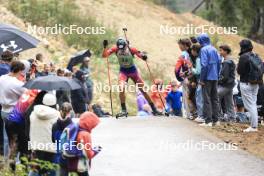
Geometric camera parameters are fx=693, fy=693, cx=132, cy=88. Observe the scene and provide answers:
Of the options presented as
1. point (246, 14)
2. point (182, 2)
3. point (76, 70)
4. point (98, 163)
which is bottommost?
point (98, 163)

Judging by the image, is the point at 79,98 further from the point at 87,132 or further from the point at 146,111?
the point at 87,132

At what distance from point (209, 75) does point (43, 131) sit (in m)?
5.69

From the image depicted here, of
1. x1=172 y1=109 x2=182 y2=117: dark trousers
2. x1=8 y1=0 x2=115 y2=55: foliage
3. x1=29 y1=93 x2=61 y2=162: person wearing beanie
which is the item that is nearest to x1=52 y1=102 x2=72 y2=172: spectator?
x1=29 y1=93 x2=61 y2=162: person wearing beanie

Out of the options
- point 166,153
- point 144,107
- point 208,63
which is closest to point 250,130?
point 208,63

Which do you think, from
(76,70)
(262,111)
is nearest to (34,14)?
(76,70)

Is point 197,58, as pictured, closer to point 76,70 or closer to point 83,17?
point 76,70

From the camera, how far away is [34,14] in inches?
1265

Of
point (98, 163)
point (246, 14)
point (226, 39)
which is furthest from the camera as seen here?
point (246, 14)

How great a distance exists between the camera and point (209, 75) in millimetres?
14883

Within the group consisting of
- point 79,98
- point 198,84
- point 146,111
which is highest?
point 198,84

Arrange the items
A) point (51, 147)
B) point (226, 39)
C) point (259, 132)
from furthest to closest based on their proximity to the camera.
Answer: point (226, 39) < point (259, 132) < point (51, 147)

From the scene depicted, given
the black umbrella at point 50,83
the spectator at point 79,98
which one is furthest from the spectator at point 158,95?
the black umbrella at point 50,83

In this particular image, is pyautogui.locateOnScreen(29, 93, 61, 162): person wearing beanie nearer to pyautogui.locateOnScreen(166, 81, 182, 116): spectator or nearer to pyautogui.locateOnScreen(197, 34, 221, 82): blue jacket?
pyautogui.locateOnScreen(197, 34, 221, 82): blue jacket

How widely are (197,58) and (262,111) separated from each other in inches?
94.6
